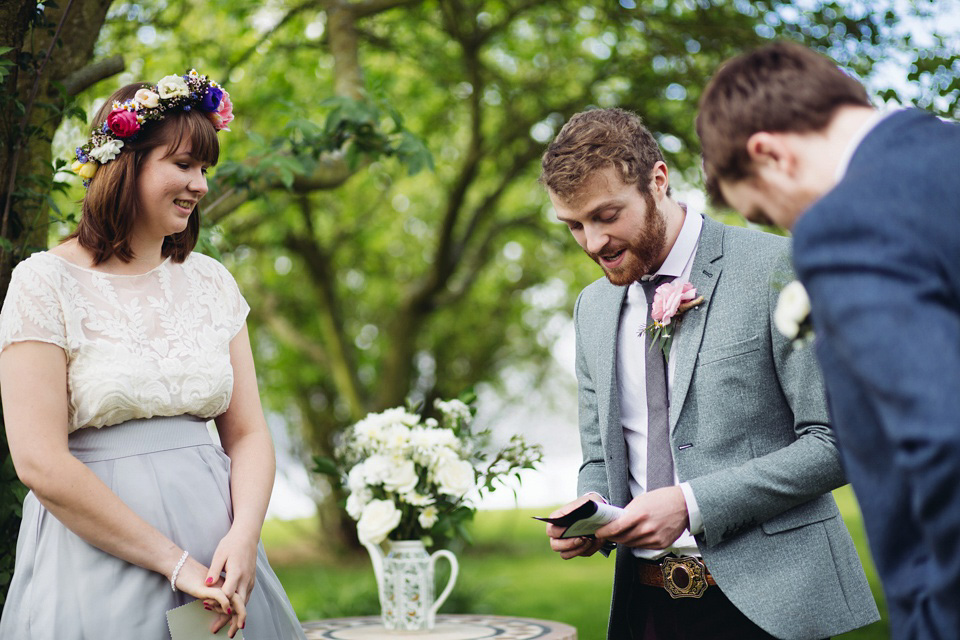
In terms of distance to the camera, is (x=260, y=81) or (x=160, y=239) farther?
(x=260, y=81)

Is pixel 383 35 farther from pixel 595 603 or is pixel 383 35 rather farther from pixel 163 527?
pixel 163 527

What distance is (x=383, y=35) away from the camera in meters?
8.60

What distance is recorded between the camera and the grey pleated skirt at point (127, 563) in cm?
204

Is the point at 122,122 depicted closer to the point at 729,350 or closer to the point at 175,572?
the point at 175,572

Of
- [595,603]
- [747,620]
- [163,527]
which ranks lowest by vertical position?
[595,603]

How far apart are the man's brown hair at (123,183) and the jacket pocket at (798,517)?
1.63 m

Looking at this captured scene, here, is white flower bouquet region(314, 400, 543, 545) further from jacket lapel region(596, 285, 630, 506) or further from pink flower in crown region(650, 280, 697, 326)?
pink flower in crown region(650, 280, 697, 326)

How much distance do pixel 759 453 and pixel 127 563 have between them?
1.46 meters

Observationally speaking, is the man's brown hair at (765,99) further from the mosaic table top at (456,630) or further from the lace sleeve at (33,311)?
the mosaic table top at (456,630)

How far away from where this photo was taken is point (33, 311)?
80.0 inches

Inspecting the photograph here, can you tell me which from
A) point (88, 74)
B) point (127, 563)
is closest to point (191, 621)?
point (127, 563)

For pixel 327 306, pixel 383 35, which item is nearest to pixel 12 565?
pixel 383 35

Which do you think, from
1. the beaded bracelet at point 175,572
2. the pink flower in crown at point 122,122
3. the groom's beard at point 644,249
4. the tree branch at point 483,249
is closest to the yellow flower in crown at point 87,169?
the pink flower in crown at point 122,122

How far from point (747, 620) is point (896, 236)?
130cm
